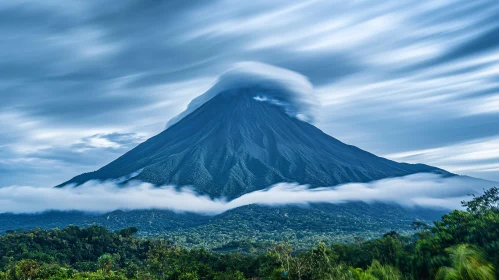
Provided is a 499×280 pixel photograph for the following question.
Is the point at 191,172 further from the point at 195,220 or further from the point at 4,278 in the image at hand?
the point at 4,278

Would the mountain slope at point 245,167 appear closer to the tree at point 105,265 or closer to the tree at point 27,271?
the tree at point 105,265

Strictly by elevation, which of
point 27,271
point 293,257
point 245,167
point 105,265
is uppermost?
point 245,167

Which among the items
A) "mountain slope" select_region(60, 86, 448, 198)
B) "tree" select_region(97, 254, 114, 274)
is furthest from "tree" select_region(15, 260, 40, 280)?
"mountain slope" select_region(60, 86, 448, 198)

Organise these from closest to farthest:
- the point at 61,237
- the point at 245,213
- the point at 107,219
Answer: the point at 61,237, the point at 245,213, the point at 107,219

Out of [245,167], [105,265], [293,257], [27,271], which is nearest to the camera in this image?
[27,271]

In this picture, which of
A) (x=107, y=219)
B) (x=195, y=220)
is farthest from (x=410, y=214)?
(x=107, y=219)

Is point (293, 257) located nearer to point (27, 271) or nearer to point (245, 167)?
point (27, 271)

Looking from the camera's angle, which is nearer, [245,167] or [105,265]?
[105,265]

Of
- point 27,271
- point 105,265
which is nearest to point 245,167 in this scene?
point 105,265

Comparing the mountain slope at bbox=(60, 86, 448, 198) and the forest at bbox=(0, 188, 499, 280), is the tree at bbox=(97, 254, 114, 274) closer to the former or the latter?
the forest at bbox=(0, 188, 499, 280)
